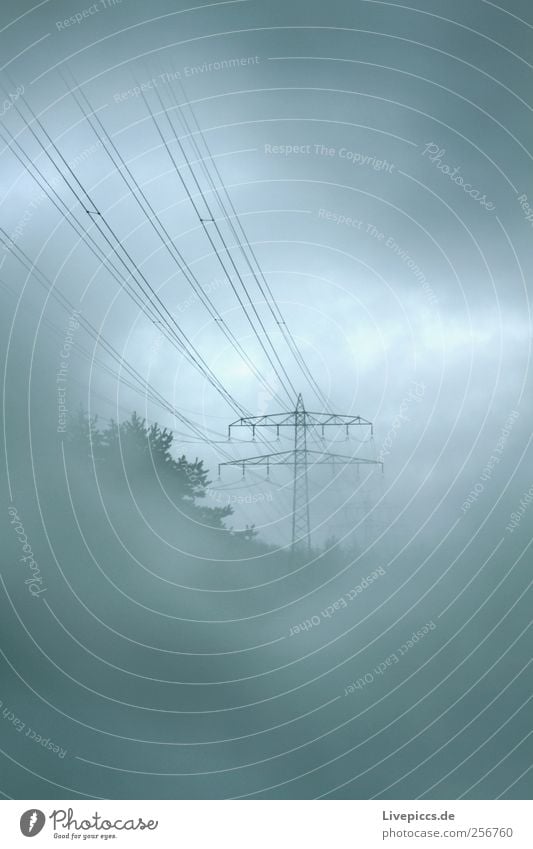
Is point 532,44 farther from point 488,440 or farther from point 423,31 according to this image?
point 488,440

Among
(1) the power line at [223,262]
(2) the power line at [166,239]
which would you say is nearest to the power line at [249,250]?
(1) the power line at [223,262]
